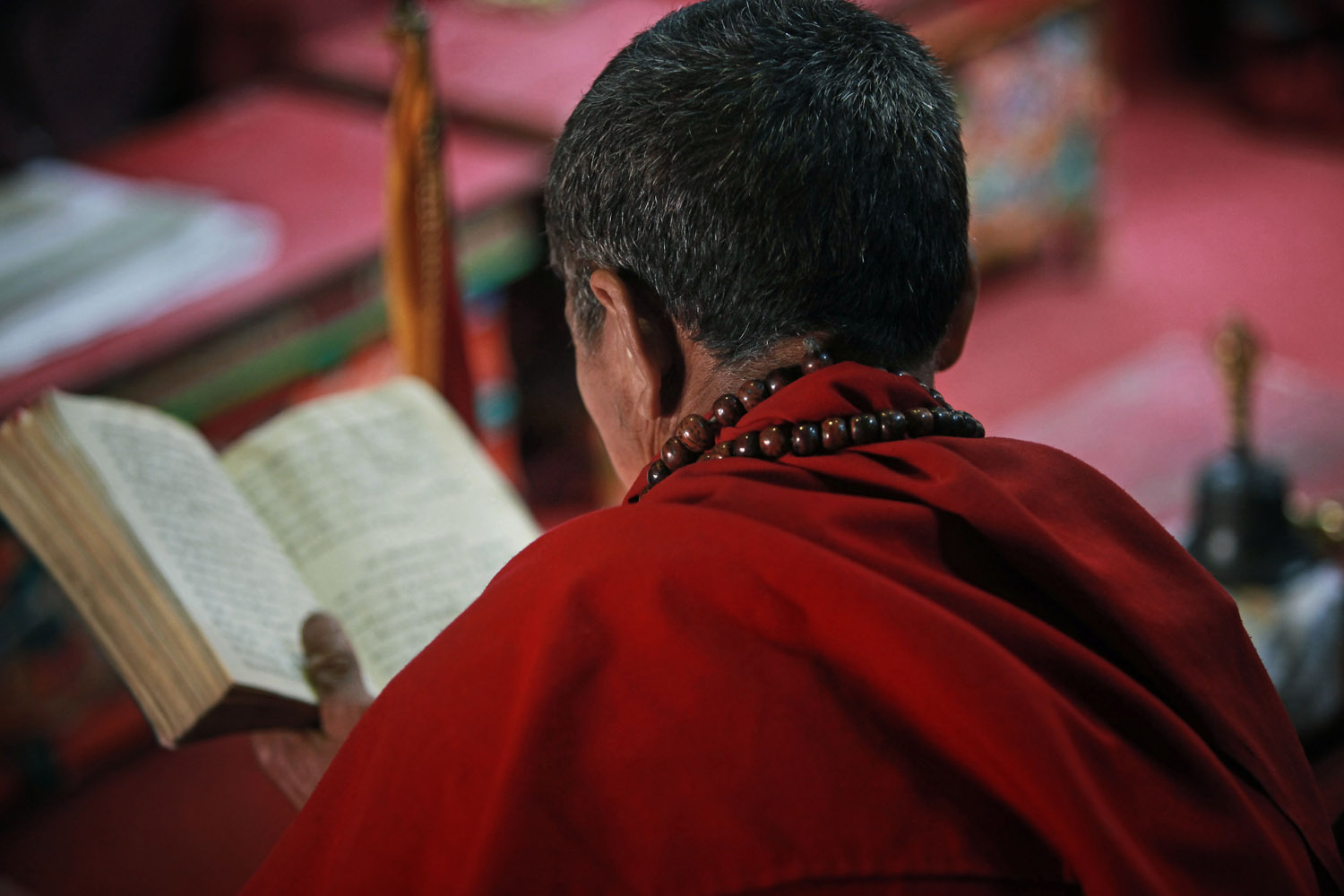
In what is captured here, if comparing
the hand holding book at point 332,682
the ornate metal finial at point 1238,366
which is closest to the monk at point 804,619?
the hand holding book at point 332,682

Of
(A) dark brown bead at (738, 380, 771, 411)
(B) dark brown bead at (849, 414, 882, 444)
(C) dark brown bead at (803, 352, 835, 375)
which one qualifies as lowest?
(B) dark brown bead at (849, 414, 882, 444)

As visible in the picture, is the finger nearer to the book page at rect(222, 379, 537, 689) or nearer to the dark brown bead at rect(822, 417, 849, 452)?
the book page at rect(222, 379, 537, 689)

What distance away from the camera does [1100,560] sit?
2.58ft

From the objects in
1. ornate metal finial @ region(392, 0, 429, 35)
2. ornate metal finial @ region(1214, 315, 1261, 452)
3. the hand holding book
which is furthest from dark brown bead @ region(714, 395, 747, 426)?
ornate metal finial @ region(1214, 315, 1261, 452)

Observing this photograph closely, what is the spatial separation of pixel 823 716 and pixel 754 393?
205 mm

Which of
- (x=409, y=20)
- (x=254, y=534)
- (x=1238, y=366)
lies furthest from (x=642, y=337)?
(x=1238, y=366)

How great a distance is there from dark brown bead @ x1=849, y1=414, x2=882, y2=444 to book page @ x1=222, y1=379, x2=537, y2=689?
47 centimetres

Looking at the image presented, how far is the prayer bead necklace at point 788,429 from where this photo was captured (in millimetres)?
776

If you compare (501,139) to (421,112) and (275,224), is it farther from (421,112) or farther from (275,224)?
(421,112)

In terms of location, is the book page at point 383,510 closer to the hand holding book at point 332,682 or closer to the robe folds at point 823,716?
the hand holding book at point 332,682

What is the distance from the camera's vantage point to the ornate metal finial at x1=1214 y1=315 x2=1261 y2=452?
1.56 m

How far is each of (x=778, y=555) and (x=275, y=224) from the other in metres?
1.66

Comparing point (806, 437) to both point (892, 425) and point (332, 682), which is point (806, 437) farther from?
point (332, 682)

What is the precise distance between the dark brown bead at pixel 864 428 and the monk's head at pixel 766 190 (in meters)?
0.07
